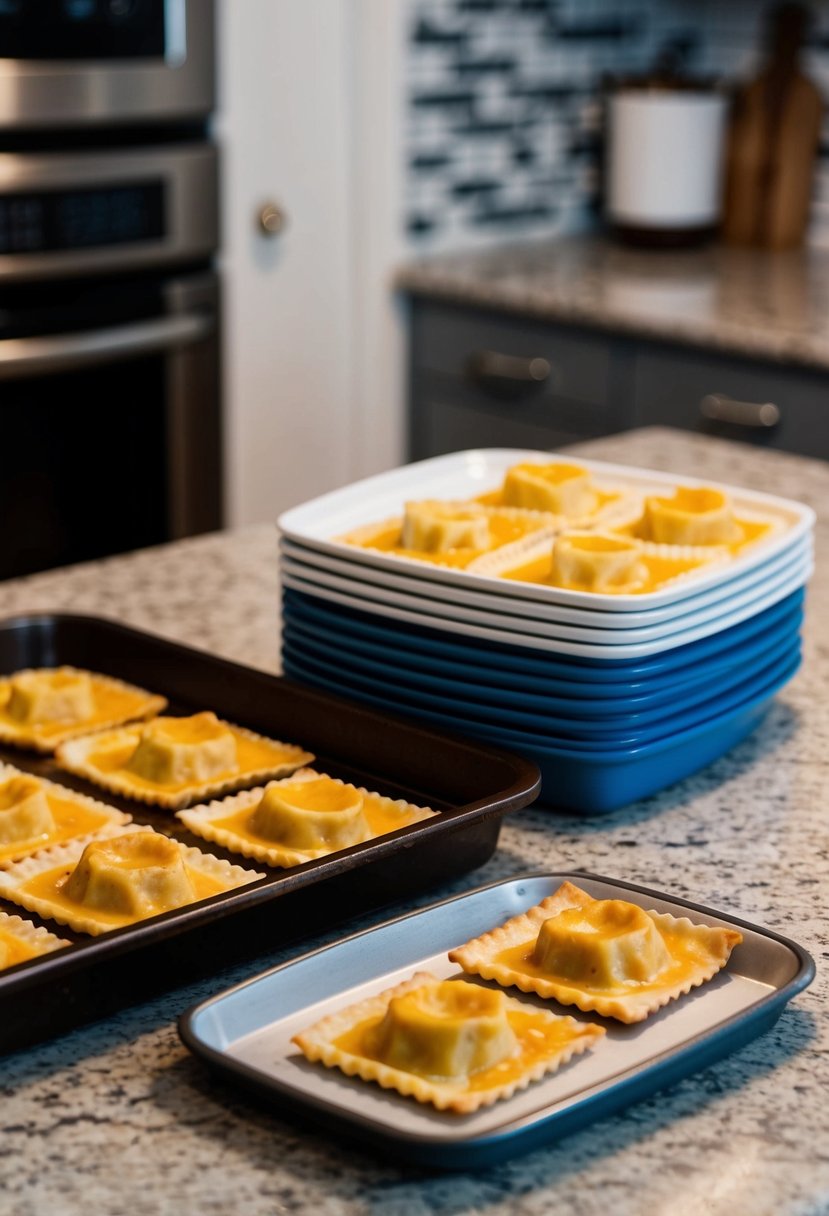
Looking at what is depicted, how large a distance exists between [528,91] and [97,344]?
1.23 m

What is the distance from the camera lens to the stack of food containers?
1076mm

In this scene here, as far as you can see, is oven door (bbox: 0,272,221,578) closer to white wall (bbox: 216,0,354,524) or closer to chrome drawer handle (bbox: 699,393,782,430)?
white wall (bbox: 216,0,354,524)

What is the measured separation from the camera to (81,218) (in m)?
2.66

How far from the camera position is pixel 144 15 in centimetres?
265

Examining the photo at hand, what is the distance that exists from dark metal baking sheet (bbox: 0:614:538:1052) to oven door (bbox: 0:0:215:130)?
1.48m

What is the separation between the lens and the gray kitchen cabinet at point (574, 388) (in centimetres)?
267

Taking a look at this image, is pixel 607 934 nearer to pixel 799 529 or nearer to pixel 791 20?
pixel 799 529

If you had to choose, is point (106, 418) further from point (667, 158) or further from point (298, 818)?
point (298, 818)

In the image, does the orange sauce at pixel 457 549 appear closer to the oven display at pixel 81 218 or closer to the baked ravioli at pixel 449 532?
the baked ravioli at pixel 449 532

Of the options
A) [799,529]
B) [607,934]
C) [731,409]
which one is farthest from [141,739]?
[731,409]

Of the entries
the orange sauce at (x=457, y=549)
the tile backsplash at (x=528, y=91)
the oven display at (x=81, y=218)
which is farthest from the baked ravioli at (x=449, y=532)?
the tile backsplash at (x=528, y=91)

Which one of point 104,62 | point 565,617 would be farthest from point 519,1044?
point 104,62

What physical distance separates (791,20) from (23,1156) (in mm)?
3055

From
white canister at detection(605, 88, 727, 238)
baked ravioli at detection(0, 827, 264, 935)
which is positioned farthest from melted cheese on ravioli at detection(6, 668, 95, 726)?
white canister at detection(605, 88, 727, 238)
